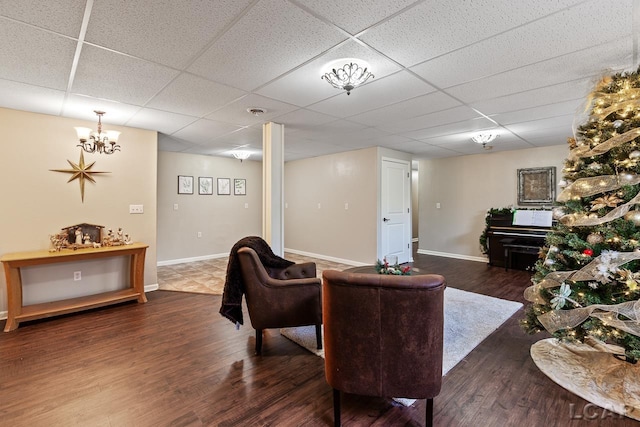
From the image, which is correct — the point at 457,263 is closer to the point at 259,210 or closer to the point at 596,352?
the point at 596,352

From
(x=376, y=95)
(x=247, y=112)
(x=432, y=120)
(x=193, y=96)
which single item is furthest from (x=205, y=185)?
(x=432, y=120)

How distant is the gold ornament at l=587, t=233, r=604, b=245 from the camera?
78.8 inches

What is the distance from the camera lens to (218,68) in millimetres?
2275

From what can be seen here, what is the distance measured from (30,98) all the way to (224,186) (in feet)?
12.3

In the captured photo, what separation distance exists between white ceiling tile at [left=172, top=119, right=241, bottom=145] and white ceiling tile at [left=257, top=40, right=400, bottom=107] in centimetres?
134

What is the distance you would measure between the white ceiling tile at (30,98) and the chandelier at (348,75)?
2.58m

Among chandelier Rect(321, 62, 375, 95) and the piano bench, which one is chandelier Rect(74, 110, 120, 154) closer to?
chandelier Rect(321, 62, 375, 95)

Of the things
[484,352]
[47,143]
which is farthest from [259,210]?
[484,352]

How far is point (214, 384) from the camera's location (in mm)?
2027

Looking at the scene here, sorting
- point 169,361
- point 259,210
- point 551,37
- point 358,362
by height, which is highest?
point 551,37

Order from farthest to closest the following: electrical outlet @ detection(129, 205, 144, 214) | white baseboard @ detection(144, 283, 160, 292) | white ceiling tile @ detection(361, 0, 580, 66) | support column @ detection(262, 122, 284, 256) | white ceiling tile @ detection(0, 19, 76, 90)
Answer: white baseboard @ detection(144, 283, 160, 292) < electrical outlet @ detection(129, 205, 144, 214) < support column @ detection(262, 122, 284, 256) < white ceiling tile @ detection(0, 19, 76, 90) < white ceiling tile @ detection(361, 0, 580, 66)

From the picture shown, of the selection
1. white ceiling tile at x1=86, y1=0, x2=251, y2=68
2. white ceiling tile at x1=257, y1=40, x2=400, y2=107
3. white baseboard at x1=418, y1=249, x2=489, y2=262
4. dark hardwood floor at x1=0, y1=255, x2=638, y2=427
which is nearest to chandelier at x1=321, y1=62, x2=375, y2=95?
white ceiling tile at x1=257, y1=40, x2=400, y2=107

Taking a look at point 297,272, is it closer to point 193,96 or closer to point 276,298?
point 276,298

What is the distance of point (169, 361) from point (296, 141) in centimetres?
358
